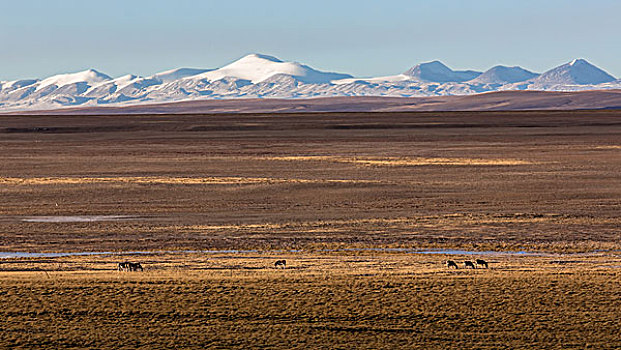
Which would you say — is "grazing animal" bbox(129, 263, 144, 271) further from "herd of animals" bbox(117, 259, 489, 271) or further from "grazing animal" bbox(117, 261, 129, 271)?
"grazing animal" bbox(117, 261, 129, 271)

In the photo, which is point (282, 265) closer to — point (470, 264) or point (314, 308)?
point (314, 308)

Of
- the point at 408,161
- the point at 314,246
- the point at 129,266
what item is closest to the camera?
the point at 129,266

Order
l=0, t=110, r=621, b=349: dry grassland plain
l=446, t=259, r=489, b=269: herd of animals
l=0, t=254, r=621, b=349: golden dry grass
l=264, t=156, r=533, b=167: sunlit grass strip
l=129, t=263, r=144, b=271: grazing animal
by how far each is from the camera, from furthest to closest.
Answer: l=264, t=156, r=533, b=167: sunlit grass strip → l=446, t=259, r=489, b=269: herd of animals → l=129, t=263, r=144, b=271: grazing animal → l=0, t=110, r=621, b=349: dry grassland plain → l=0, t=254, r=621, b=349: golden dry grass

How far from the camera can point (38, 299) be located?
27469 mm

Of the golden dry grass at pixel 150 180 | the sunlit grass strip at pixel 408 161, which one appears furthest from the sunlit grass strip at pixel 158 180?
the sunlit grass strip at pixel 408 161

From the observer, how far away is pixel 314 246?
3909cm

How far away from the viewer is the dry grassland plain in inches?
1003

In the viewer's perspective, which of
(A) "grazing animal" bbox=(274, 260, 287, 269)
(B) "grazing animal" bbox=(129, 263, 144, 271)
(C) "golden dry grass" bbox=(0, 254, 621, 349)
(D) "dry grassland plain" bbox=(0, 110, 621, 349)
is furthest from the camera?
(A) "grazing animal" bbox=(274, 260, 287, 269)

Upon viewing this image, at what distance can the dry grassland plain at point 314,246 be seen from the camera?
25.5 metres

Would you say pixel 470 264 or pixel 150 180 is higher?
pixel 470 264

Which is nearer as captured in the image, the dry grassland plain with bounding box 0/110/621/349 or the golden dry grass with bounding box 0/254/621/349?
the golden dry grass with bounding box 0/254/621/349

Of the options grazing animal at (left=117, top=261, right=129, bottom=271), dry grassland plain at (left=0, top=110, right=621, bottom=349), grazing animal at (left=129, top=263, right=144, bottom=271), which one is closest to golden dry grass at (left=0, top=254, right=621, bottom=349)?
dry grassland plain at (left=0, top=110, right=621, bottom=349)

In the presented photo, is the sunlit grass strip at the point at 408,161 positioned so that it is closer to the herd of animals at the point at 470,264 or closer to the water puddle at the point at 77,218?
the water puddle at the point at 77,218

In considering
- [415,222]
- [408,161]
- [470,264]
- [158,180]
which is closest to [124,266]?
[470,264]
